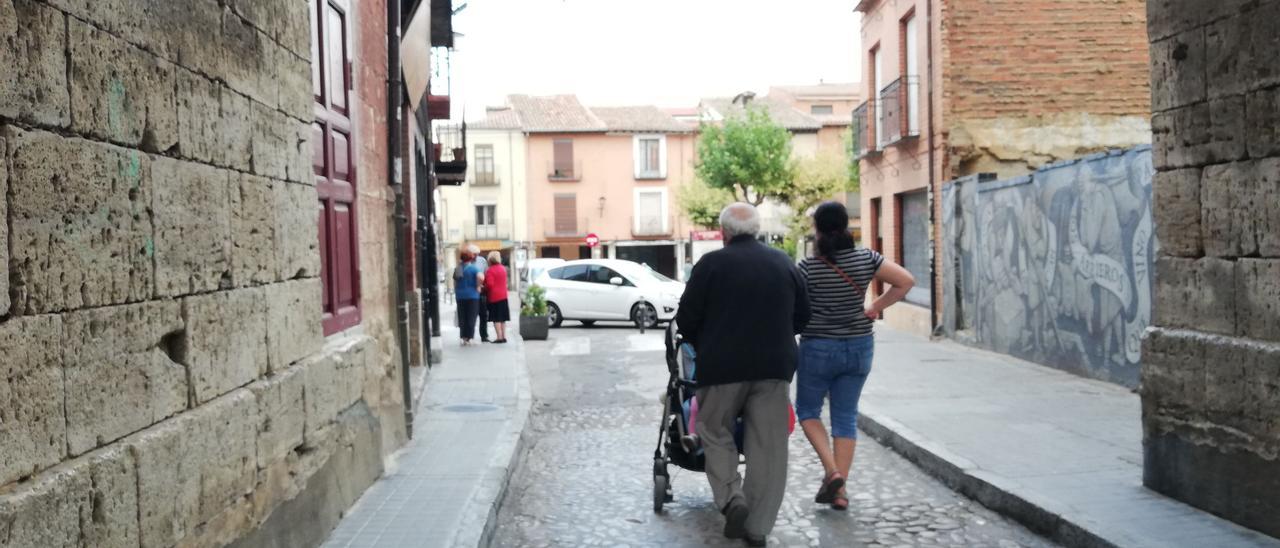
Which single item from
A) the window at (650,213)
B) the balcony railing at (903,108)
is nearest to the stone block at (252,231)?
the balcony railing at (903,108)

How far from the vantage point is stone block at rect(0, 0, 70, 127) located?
111 inches

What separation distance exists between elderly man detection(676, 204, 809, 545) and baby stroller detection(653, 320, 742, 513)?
460mm

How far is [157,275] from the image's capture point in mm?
3756

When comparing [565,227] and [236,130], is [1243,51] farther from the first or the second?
[565,227]

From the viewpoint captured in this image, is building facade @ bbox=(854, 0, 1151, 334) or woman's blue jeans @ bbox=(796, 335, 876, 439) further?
building facade @ bbox=(854, 0, 1151, 334)

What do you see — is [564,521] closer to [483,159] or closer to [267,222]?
[267,222]

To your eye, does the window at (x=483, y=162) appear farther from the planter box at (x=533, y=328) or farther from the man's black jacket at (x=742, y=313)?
the man's black jacket at (x=742, y=313)

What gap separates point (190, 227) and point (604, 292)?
19.5 m

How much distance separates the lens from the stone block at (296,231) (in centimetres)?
510

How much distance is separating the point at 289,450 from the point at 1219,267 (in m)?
4.34

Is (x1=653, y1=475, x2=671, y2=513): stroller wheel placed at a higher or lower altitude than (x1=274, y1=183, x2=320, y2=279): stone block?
lower

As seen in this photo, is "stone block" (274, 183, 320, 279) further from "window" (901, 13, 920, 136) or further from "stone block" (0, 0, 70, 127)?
"window" (901, 13, 920, 136)

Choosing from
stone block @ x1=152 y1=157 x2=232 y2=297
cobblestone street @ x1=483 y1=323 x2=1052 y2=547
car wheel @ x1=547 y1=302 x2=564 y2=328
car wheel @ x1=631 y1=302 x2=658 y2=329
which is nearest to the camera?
stone block @ x1=152 y1=157 x2=232 y2=297

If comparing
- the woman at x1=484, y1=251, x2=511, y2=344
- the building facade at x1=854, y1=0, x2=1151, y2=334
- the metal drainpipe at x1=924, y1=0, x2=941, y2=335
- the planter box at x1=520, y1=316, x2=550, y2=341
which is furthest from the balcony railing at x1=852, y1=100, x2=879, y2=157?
the woman at x1=484, y1=251, x2=511, y2=344
